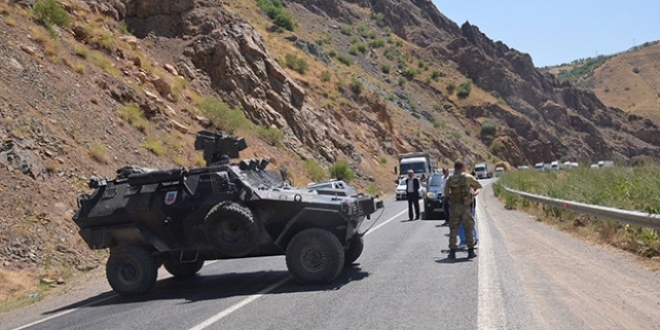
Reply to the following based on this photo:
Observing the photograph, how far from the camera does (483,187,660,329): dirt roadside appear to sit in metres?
A: 6.26

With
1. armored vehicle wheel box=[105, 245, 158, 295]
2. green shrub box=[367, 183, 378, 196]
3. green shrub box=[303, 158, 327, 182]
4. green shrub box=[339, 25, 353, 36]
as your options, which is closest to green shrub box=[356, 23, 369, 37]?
green shrub box=[339, 25, 353, 36]

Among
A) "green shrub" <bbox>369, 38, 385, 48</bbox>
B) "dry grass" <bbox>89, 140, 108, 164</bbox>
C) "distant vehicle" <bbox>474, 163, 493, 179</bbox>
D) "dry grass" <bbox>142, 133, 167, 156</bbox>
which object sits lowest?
"distant vehicle" <bbox>474, 163, 493, 179</bbox>

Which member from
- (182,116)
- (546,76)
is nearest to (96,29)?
(182,116)

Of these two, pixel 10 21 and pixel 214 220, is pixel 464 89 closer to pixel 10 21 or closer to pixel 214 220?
pixel 10 21

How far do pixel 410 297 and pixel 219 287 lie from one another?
3.68 m

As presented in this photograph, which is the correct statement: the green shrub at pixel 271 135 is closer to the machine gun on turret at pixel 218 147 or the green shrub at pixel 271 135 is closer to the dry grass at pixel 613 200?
the dry grass at pixel 613 200

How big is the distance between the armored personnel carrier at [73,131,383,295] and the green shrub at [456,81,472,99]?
304ft

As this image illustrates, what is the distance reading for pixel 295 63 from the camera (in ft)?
182

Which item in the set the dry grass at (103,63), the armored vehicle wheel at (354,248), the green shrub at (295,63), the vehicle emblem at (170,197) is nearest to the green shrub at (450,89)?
the green shrub at (295,63)

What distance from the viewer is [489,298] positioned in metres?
7.40

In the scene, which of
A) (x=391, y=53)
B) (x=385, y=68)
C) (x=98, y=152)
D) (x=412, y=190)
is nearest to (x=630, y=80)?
(x=391, y=53)

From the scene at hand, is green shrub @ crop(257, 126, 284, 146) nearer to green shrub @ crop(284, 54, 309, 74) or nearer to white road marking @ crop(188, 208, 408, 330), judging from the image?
green shrub @ crop(284, 54, 309, 74)

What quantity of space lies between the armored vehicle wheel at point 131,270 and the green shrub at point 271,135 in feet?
86.4

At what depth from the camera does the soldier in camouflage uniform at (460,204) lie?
1081cm
